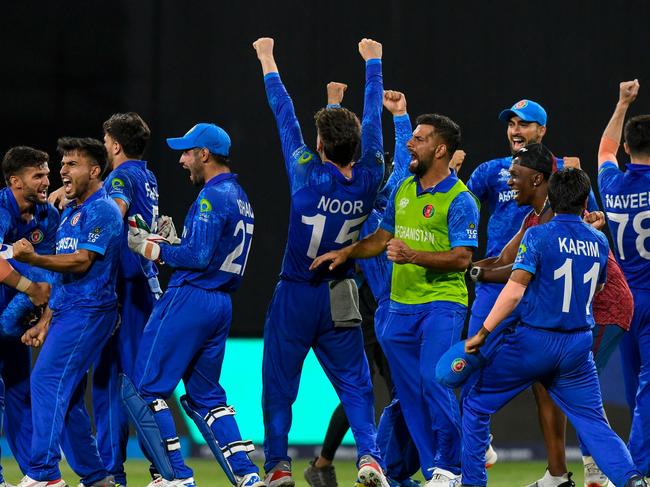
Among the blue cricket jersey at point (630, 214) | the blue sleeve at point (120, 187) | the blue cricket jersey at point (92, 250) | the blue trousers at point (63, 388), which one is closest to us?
the blue trousers at point (63, 388)

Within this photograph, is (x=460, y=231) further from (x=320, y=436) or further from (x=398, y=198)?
(x=320, y=436)

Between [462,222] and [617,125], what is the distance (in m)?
1.73

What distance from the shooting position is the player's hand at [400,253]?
6.08 metres

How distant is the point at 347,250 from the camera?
6.48m

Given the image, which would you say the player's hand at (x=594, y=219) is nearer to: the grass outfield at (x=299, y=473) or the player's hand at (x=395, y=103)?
the player's hand at (x=395, y=103)

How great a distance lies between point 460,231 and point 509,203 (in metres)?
1.16

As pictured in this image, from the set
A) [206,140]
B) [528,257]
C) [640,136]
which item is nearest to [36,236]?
[206,140]

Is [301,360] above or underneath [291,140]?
underneath

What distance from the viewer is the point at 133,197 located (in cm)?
698

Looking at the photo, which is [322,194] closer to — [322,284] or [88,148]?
[322,284]

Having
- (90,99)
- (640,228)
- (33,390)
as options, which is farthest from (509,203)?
(90,99)

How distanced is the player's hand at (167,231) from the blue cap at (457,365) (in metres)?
1.57

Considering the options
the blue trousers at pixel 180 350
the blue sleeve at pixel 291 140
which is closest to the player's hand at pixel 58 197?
the blue trousers at pixel 180 350

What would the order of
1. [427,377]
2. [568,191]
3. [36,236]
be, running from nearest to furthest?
[568,191], [427,377], [36,236]
